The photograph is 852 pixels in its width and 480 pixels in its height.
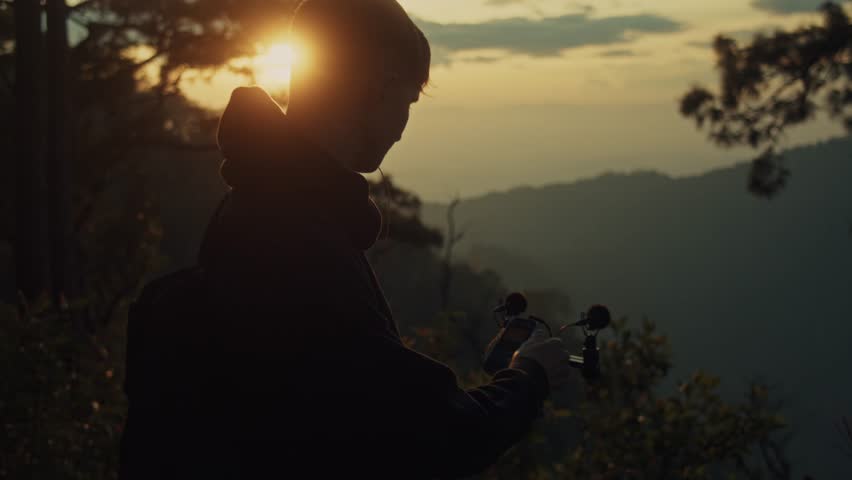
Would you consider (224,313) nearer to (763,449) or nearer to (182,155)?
(763,449)

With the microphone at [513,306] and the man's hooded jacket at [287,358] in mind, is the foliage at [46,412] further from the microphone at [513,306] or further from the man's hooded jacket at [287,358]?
the man's hooded jacket at [287,358]

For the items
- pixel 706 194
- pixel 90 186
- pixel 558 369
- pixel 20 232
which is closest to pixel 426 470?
pixel 558 369

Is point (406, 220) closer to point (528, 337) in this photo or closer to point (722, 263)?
point (528, 337)

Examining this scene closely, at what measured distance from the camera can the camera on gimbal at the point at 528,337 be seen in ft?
6.08

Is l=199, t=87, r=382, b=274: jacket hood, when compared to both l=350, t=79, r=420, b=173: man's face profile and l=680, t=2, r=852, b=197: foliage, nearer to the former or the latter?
l=350, t=79, r=420, b=173: man's face profile

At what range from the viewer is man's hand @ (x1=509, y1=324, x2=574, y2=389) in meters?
1.71

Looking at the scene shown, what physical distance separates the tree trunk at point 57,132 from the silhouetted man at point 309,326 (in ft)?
33.0

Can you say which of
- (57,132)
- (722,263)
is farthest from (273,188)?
(722,263)

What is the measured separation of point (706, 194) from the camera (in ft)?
605

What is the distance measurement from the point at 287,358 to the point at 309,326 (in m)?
0.06

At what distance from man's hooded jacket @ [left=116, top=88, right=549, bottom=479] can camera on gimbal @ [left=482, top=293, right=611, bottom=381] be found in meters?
0.33

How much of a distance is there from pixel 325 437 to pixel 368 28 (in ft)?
2.29

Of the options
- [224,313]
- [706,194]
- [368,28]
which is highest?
[368,28]

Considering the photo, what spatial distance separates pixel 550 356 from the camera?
1.72 m
